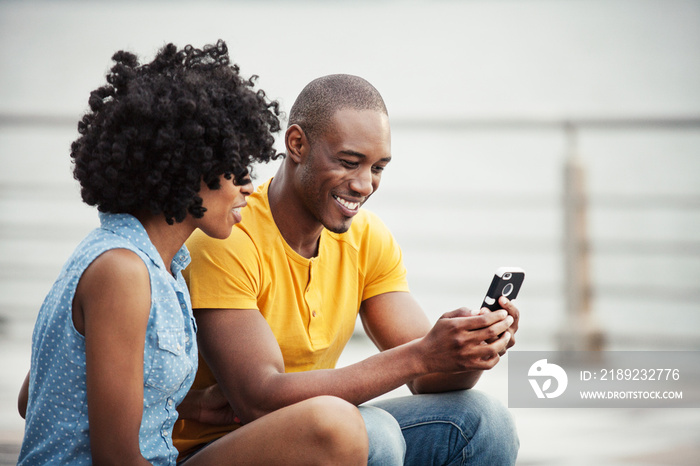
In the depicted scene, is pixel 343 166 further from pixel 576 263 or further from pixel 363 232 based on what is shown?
pixel 576 263

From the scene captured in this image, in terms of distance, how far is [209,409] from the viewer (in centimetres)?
158

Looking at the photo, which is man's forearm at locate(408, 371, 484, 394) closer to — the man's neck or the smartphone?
the smartphone

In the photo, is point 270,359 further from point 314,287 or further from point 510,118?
point 510,118

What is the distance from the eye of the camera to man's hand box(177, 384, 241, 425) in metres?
1.57

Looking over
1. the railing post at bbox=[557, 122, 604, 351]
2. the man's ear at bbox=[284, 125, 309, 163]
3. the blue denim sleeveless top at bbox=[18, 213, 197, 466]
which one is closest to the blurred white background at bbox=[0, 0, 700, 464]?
the railing post at bbox=[557, 122, 604, 351]

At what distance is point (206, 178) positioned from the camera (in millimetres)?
1379

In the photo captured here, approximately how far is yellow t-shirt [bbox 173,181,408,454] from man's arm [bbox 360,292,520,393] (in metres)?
0.03

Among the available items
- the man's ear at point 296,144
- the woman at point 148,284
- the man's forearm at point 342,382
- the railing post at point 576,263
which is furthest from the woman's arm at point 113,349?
the railing post at point 576,263

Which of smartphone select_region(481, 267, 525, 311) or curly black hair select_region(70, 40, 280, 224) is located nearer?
curly black hair select_region(70, 40, 280, 224)

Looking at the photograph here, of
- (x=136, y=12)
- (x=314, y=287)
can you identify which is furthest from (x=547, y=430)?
(x=136, y=12)

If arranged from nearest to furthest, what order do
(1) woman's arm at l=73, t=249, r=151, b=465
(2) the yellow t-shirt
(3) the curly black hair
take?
(1) woman's arm at l=73, t=249, r=151, b=465, (3) the curly black hair, (2) the yellow t-shirt

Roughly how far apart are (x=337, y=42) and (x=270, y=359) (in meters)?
4.37

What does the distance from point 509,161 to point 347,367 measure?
9.18 feet

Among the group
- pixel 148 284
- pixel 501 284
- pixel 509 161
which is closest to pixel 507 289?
pixel 501 284
